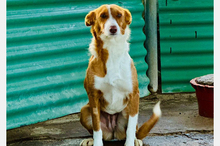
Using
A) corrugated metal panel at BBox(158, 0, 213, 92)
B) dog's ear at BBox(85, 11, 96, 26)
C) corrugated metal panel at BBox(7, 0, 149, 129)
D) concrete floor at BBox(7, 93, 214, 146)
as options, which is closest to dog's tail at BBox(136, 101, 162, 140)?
concrete floor at BBox(7, 93, 214, 146)

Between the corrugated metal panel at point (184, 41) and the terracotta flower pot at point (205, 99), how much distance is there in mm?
1044

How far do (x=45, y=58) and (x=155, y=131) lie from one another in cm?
156

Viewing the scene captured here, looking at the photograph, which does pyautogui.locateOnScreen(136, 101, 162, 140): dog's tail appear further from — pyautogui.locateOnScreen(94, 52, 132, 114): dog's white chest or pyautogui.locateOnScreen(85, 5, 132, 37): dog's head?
pyautogui.locateOnScreen(85, 5, 132, 37): dog's head

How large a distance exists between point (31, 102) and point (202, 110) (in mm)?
1988

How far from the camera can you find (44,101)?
3.76 metres

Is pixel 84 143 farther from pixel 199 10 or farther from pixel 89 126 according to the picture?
pixel 199 10

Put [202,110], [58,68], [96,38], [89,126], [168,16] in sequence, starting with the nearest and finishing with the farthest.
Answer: [96,38] < [89,126] < [202,110] < [58,68] < [168,16]

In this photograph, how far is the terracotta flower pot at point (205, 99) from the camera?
3452mm

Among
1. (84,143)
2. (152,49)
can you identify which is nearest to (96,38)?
(84,143)

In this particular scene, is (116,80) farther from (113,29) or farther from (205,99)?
(205,99)

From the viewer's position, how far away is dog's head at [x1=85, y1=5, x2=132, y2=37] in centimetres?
234

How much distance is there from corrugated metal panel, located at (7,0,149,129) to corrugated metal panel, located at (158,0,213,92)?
1107 mm

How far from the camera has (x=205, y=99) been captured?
3.51 m

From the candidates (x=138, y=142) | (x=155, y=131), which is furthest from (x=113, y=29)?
(x=155, y=131)
